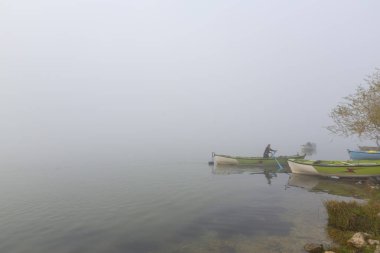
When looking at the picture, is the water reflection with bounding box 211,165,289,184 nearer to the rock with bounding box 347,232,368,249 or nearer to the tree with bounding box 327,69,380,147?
the tree with bounding box 327,69,380,147

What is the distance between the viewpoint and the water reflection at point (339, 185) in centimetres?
2895

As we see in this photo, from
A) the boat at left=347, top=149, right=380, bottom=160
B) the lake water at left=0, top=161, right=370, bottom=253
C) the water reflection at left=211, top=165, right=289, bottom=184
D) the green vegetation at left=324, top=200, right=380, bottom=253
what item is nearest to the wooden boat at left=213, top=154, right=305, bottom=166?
the water reflection at left=211, top=165, right=289, bottom=184

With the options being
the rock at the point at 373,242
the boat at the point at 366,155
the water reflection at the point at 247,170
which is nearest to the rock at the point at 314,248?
the rock at the point at 373,242

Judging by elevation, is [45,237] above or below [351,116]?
below

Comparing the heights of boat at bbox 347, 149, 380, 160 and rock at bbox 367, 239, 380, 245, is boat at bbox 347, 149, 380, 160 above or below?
above

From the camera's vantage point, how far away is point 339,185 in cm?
3306

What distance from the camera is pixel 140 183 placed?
130 ft

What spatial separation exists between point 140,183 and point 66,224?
53.2ft

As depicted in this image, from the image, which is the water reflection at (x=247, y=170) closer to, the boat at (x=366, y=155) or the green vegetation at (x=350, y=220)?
the boat at (x=366, y=155)

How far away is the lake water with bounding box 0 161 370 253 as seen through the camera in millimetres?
18703

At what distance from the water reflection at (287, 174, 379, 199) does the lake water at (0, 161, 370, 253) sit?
51cm

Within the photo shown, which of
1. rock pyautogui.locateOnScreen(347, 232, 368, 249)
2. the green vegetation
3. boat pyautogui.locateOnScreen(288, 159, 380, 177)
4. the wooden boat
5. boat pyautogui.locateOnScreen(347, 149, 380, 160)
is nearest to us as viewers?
rock pyautogui.locateOnScreen(347, 232, 368, 249)

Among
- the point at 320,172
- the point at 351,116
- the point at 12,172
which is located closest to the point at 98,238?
the point at 320,172

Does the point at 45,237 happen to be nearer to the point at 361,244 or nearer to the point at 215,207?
the point at 215,207
